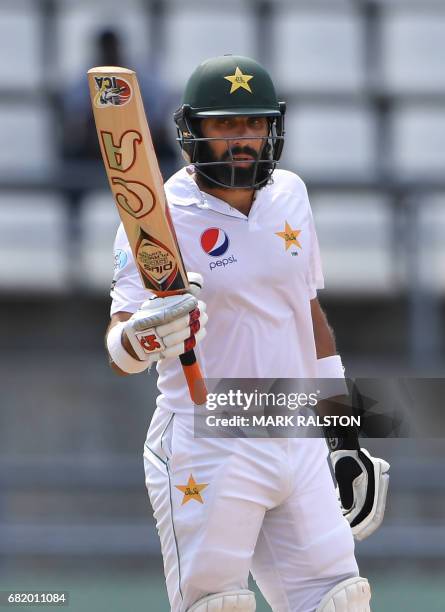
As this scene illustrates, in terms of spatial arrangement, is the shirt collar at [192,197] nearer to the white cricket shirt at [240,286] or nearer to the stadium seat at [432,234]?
the white cricket shirt at [240,286]

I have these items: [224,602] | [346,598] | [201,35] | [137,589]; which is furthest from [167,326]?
[201,35]

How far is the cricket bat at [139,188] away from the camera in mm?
3508

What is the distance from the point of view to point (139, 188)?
11.8 feet

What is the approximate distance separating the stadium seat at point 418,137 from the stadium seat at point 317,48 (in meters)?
0.33

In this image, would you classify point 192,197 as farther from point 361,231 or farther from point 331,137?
point 331,137

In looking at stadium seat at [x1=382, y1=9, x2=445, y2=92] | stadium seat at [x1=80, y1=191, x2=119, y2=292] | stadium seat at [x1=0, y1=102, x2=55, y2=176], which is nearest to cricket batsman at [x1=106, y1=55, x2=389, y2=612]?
stadium seat at [x1=80, y1=191, x2=119, y2=292]

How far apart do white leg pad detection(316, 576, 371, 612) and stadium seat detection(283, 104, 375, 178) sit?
187 inches

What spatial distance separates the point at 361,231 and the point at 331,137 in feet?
3.02

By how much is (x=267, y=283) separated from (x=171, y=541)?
695mm

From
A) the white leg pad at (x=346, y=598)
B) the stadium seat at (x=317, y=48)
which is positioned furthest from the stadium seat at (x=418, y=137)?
the white leg pad at (x=346, y=598)

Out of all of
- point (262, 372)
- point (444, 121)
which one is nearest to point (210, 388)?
point (262, 372)

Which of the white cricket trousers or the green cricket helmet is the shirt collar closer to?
the green cricket helmet

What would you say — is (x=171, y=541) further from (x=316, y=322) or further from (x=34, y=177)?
(x=34, y=177)

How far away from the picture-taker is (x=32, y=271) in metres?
7.65
